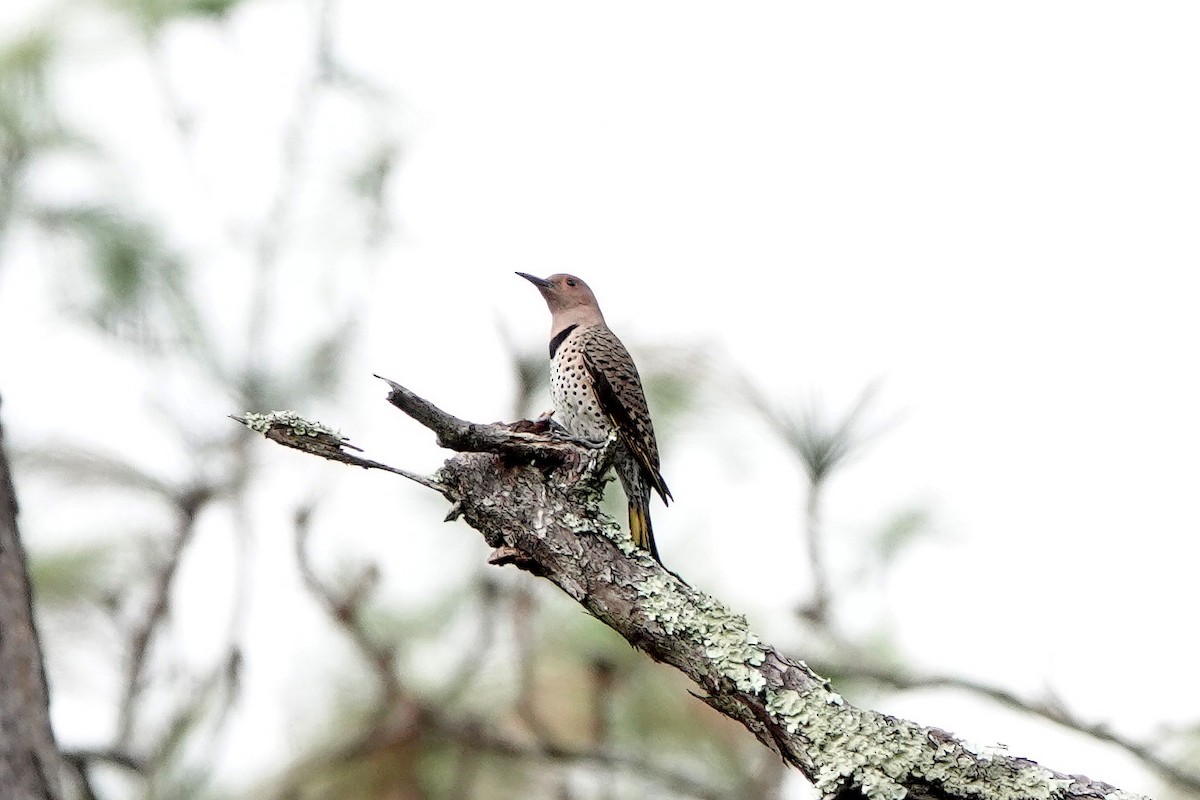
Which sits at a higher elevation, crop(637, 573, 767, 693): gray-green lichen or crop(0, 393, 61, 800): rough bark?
crop(637, 573, 767, 693): gray-green lichen

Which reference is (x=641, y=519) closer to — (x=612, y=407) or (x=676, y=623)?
(x=612, y=407)

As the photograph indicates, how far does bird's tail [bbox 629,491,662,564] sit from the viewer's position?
16.2ft

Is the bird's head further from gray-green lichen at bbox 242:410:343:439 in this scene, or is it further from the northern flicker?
gray-green lichen at bbox 242:410:343:439

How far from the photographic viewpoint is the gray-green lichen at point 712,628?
8.25 ft

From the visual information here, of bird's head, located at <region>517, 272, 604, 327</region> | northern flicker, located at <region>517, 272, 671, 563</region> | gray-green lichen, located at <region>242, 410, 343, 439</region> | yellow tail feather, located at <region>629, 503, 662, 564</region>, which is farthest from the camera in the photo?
bird's head, located at <region>517, 272, 604, 327</region>

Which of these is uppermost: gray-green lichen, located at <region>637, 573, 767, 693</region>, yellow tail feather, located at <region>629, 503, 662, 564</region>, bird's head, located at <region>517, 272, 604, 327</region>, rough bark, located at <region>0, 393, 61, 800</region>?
bird's head, located at <region>517, 272, 604, 327</region>

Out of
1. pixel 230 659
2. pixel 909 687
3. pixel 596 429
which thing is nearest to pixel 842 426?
pixel 909 687

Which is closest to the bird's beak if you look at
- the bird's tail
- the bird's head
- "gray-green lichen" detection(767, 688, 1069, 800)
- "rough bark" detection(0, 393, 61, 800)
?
the bird's head

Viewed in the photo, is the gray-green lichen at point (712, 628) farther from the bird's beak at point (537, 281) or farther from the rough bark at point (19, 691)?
the bird's beak at point (537, 281)

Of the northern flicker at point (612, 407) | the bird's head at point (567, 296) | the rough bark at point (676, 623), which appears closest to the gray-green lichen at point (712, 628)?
the rough bark at point (676, 623)

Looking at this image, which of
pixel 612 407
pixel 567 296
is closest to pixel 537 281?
pixel 567 296

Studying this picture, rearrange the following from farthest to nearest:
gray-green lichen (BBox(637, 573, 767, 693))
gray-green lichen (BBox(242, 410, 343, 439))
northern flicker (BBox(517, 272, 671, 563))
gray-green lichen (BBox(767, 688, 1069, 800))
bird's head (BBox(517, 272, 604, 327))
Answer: bird's head (BBox(517, 272, 604, 327)) < northern flicker (BBox(517, 272, 671, 563)) < gray-green lichen (BBox(242, 410, 343, 439)) < gray-green lichen (BBox(637, 573, 767, 693)) < gray-green lichen (BBox(767, 688, 1069, 800))

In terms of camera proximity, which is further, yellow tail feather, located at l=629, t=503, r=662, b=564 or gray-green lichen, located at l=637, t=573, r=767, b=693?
yellow tail feather, located at l=629, t=503, r=662, b=564

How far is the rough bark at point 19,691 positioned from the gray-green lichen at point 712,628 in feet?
4.49
